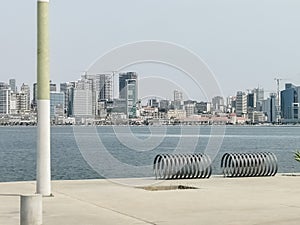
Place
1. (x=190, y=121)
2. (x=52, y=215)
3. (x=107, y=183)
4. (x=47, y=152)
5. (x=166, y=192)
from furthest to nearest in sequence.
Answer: (x=190, y=121), (x=107, y=183), (x=166, y=192), (x=47, y=152), (x=52, y=215)

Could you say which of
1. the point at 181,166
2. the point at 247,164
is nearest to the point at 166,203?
the point at 181,166

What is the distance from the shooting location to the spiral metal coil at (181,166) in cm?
2555

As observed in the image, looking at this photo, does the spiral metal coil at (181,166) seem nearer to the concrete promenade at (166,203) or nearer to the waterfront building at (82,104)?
the concrete promenade at (166,203)

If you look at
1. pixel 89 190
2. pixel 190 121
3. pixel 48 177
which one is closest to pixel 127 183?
pixel 89 190

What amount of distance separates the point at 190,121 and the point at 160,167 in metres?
40.6

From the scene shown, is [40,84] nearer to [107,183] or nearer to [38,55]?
[38,55]

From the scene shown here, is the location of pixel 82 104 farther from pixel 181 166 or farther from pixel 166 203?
pixel 166 203

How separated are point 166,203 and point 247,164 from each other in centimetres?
946

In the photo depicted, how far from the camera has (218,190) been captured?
853 inches

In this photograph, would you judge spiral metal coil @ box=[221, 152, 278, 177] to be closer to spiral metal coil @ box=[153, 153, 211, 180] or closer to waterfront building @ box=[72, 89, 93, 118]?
spiral metal coil @ box=[153, 153, 211, 180]

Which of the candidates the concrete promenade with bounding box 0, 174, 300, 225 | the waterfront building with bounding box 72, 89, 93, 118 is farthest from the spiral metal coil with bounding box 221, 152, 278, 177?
the waterfront building with bounding box 72, 89, 93, 118

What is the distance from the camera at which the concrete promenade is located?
15.2 metres

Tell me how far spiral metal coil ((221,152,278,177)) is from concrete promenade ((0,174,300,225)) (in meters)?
1.71

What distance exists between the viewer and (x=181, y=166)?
2580 cm
